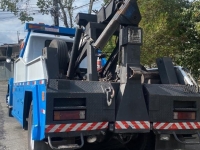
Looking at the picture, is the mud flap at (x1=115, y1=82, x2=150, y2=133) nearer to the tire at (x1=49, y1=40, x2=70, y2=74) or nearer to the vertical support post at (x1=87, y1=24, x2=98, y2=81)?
the vertical support post at (x1=87, y1=24, x2=98, y2=81)

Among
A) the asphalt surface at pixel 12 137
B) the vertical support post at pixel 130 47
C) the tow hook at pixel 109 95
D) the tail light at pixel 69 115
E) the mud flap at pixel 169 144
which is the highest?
the vertical support post at pixel 130 47

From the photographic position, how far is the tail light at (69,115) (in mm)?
4633

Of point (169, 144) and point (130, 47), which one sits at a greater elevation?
point (130, 47)

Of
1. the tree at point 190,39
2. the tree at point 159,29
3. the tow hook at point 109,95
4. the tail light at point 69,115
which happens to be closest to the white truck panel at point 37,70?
the tail light at point 69,115

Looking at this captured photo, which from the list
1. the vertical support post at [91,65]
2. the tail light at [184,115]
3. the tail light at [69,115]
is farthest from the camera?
the vertical support post at [91,65]

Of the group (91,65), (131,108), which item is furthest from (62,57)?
(131,108)

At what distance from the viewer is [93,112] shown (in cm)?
484

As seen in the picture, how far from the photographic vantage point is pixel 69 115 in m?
4.71

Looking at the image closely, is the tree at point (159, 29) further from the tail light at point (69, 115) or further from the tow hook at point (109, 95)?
the tail light at point (69, 115)

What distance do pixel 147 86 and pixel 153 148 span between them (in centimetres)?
122

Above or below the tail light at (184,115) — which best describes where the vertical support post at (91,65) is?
above

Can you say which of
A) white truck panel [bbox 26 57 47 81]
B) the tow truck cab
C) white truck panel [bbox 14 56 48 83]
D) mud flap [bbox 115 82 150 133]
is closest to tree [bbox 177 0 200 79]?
the tow truck cab

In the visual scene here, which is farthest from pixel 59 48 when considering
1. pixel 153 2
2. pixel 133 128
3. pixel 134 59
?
pixel 153 2

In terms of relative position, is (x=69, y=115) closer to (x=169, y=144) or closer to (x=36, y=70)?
(x=36, y=70)
